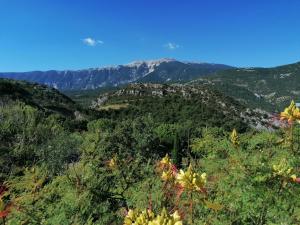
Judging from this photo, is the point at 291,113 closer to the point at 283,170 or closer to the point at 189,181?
the point at 283,170

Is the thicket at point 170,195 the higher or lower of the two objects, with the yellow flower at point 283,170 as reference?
lower

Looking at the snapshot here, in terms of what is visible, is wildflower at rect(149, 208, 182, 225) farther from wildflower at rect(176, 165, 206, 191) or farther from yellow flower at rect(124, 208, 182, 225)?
wildflower at rect(176, 165, 206, 191)

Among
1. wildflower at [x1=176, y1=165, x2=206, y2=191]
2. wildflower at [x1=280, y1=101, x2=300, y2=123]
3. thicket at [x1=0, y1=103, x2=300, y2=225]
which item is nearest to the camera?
wildflower at [x1=176, y1=165, x2=206, y2=191]

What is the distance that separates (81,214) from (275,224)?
3823 millimetres

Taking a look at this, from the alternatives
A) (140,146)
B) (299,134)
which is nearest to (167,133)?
(140,146)

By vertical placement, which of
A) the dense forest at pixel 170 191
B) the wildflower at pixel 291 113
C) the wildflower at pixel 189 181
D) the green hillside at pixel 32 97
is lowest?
the green hillside at pixel 32 97

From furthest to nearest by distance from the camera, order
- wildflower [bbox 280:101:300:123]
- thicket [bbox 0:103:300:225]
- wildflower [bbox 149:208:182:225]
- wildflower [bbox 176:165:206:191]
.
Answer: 1. wildflower [bbox 280:101:300:123]
2. thicket [bbox 0:103:300:225]
3. wildflower [bbox 176:165:206:191]
4. wildflower [bbox 149:208:182:225]

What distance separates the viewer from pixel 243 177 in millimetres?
8664

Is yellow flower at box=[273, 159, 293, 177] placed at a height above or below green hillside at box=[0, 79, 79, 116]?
above

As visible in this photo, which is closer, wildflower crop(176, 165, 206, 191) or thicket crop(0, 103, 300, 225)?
wildflower crop(176, 165, 206, 191)

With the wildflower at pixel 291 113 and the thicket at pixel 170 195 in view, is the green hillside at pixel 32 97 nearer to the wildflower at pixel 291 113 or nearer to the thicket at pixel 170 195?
the thicket at pixel 170 195

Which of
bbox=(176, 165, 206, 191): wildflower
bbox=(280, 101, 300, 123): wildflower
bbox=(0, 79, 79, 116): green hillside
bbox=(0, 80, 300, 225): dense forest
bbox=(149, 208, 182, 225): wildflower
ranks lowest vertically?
bbox=(0, 79, 79, 116): green hillside

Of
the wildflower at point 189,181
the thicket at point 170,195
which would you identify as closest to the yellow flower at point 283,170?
Answer: the thicket at point 170,195

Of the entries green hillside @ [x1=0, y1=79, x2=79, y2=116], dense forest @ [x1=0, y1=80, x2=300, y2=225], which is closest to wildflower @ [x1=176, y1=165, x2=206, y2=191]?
dense forest @ [x1=0, y1=80, x2=300, y2=225]
